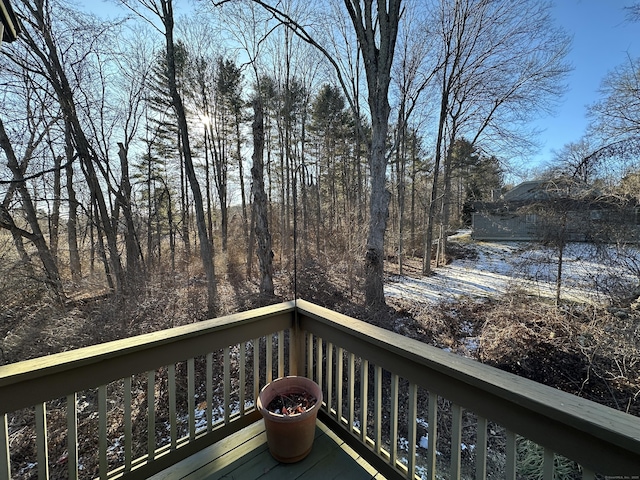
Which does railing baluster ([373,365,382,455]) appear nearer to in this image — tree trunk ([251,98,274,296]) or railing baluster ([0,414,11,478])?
railing baluster ([0,414,11,478])

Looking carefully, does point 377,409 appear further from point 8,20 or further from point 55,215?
point 55,215

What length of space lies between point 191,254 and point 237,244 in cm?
215

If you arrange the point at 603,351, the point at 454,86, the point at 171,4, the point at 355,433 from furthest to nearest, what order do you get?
the point at 454,86
the point at 171,4
the point at 603,351
the point at 355,433

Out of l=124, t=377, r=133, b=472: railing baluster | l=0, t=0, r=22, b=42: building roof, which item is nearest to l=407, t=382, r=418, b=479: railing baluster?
l=124, t=377, r=133, b=472: railing baluster

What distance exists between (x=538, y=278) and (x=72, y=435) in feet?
21.3

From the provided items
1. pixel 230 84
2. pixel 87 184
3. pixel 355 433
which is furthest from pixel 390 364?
pixel 230 84

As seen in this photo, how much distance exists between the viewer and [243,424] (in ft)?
5.57

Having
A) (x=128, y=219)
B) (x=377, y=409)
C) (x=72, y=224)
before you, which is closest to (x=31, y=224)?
(x=72, y=224)

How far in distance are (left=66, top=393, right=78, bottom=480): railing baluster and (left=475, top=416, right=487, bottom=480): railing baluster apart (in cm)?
160

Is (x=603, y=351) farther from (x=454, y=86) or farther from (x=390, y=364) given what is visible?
(x=454, y=86)

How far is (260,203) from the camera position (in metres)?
5.89

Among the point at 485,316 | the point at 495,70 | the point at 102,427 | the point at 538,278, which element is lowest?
the point at 485,316

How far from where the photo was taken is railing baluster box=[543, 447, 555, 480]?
81 cm

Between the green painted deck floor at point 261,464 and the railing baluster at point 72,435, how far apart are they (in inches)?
14.6
